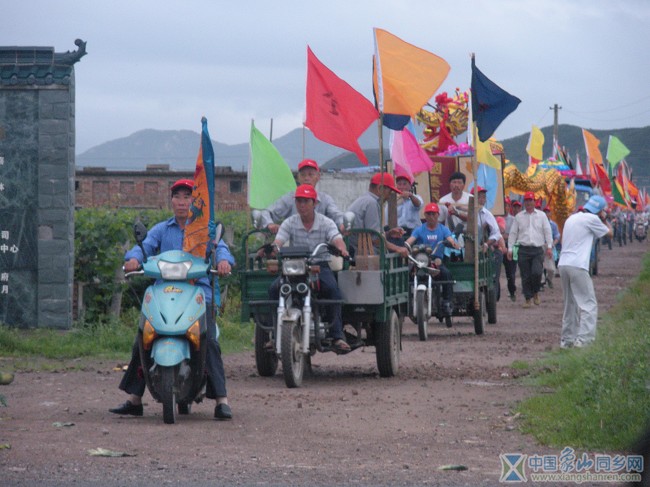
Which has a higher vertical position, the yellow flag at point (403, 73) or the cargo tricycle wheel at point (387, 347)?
the yellow flag at point (403, 73)

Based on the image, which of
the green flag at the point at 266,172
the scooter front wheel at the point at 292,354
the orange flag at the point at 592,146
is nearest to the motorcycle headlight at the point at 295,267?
the scooter front wheel at the point at 292,354

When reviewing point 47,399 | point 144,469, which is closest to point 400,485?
point 144,469

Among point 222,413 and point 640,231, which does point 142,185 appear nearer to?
point 640,231

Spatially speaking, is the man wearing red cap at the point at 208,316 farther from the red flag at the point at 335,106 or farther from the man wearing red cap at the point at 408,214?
the man wearing red cap at the point at 408,214

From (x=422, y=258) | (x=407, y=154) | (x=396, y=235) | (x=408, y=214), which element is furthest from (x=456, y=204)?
(x=396, y=235)

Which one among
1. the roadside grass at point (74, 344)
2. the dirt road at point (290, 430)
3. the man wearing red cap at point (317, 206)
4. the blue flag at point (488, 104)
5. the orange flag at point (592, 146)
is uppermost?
the orange flag at point (592, 146)

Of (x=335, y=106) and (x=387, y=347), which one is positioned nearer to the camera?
(x=387, y=347)

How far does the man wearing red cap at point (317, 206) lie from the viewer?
13.3 meters

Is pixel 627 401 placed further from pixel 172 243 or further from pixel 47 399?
pixel 47 399

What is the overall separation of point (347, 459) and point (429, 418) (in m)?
2.08

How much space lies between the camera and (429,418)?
10227 millimetres

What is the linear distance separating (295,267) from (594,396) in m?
3.24

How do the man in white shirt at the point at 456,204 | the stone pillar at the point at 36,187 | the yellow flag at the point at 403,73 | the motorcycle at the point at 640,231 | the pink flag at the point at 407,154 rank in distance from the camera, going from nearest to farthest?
1. the stone pillar at the point at 36,187
2. the yellow flag at the point at 403,73
3. the pink flag at the point at 407,154
4. the man in white shirt at the point at 456,204
5. the motorcycle at the point at 640,231

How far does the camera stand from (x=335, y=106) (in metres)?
16.0
